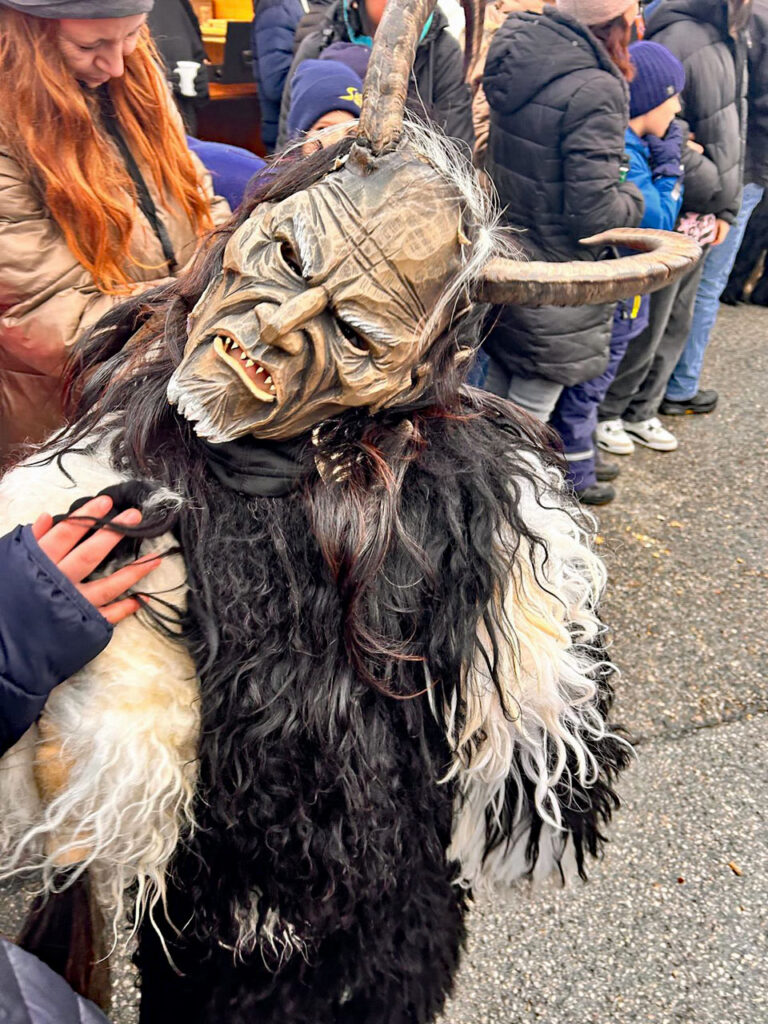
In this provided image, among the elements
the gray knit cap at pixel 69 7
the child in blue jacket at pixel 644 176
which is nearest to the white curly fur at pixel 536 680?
the gray knit cap at pixel 69 7

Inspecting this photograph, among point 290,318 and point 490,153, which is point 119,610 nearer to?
point 290,318

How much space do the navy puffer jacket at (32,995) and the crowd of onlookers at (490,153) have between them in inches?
42.1

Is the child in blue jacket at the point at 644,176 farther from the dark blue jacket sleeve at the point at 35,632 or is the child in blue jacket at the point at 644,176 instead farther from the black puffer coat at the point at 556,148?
the dark blue jacket sleeve at the point at 35,632

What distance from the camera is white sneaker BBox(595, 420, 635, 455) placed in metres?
4.14

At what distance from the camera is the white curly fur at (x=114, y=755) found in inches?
37.9

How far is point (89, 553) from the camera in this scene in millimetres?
952

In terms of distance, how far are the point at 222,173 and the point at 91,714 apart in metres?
1.62

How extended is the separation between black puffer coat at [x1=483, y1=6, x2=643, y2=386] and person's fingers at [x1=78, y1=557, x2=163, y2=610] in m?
1.94

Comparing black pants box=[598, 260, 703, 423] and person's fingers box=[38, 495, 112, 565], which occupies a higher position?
person's fingers box=[38, 495, 112, 565]

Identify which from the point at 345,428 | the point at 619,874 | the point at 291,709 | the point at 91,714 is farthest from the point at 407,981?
the point at 619,874

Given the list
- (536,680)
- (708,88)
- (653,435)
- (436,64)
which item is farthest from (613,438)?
(536,680)

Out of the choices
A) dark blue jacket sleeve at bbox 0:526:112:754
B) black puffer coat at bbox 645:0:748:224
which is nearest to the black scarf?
dark blue jacket sleeve at bbox 0:526:112:754

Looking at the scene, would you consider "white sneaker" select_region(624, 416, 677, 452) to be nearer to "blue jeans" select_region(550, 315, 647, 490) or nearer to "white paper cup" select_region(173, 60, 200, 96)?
"blue jeans" select_region(550, 315, 647, 490)

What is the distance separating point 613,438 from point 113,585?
3537mm
